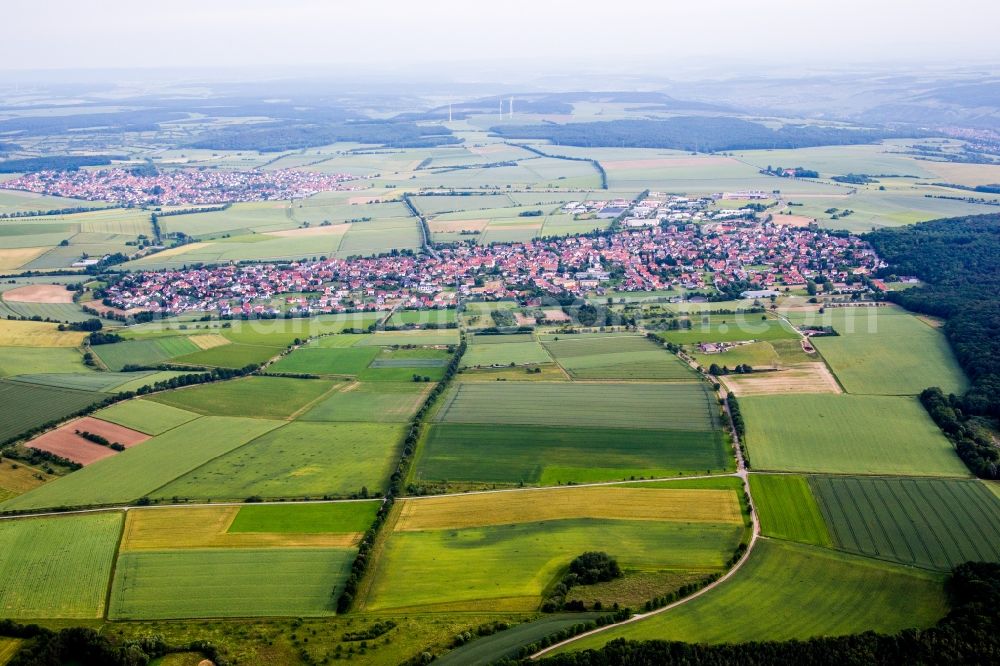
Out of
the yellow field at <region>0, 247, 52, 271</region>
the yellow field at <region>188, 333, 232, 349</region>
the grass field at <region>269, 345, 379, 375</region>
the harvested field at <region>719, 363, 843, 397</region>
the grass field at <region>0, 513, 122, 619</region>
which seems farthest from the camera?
the yellow field at <region>0, 247, 52, 271</region>

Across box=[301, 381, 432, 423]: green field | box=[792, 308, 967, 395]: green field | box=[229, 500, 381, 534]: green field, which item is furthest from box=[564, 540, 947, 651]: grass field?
box=[301, 381, 432, 423]: green field

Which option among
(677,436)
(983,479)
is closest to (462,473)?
(677,436)

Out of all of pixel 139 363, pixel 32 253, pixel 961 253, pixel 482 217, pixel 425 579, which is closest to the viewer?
pixel 425 579

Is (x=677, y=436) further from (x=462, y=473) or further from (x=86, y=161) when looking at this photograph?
(x=86, y=161)

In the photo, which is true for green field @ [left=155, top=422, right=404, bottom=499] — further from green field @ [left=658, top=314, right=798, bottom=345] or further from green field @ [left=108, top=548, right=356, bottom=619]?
green field @ [left=658, top=314, right=798, bottom=345]

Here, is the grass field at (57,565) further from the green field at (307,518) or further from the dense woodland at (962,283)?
the dense woodland at (962,283)

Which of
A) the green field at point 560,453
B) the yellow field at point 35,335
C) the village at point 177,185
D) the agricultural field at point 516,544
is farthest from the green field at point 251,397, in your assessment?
the village at point 177,185
